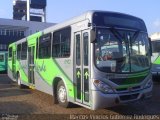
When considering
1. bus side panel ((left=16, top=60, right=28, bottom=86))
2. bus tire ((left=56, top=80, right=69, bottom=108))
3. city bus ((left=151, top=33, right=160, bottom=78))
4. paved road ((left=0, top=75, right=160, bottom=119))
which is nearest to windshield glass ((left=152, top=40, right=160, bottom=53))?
city bus ((left=151, top=33, right=160, bottom=78))

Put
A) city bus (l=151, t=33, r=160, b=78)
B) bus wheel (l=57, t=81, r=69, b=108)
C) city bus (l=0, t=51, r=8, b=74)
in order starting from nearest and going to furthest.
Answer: bus wheel (l=57, t=81, r=69, b=108) < city bus (l=151, t=33, r=160, b=78) < city bus (l=0, t=51, r=8, b=74)

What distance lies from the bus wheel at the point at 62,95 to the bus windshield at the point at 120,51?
2.52 m

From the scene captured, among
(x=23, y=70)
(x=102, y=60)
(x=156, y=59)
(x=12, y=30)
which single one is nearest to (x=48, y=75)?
(x=102, y=60)

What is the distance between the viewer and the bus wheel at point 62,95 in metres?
10.9

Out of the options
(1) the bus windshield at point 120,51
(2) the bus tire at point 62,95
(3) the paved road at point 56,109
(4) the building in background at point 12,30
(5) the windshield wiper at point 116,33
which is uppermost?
(4) the building in background at point 12,30

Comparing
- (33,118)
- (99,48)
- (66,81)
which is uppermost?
(99,48)

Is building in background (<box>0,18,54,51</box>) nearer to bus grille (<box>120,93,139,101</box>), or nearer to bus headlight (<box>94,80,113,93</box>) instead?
bus grille (<box>120,93,139,101</box>)

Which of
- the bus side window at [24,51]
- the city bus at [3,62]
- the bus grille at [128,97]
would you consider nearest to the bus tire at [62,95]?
the bus grille at [128,97]

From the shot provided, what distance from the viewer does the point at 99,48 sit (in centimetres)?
902

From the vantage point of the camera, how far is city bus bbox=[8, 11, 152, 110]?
349 inches

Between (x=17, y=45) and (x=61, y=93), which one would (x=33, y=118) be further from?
(x=17, y=45)

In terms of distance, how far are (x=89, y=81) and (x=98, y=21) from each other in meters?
1.75

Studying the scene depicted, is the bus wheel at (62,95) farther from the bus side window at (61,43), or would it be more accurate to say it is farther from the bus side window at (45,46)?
the bus side window at (45,46)

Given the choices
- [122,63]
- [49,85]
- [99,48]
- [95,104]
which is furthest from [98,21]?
[49,85]
